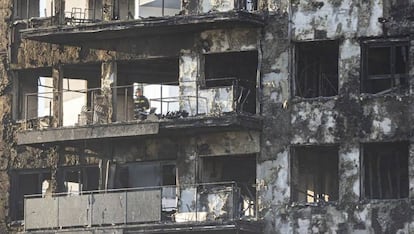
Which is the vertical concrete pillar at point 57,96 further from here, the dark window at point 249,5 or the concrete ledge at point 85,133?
the dark window at point 249,5

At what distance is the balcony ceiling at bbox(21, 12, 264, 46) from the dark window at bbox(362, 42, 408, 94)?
3.26 m

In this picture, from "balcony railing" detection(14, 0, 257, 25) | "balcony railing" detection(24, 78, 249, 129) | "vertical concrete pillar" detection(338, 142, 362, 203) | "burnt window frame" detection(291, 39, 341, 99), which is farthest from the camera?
"balcony railing" detection(14, 0, 257, 25)

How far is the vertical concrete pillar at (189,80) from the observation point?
45531mm

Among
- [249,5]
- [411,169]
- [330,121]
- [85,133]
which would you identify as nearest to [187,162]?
[85,133]

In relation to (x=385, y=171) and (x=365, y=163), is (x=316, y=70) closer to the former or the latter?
(x=365, y=163)

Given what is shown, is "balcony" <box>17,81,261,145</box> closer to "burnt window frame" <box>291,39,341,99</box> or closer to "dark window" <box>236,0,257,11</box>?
"burnt window frame" <box>291,39,341,99</box>

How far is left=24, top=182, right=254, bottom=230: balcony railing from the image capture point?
146 ft

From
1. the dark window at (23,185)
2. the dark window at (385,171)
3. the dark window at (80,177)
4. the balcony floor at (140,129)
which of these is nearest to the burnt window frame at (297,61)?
the balcony floor at (140,129)

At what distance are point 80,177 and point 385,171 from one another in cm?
956

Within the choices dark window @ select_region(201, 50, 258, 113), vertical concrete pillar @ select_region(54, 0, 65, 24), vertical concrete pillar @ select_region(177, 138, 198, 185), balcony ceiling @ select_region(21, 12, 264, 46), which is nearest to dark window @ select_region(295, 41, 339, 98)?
dark window @ select_region(201, 50, 258, 113)

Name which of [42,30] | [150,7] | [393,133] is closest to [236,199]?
[393,133]

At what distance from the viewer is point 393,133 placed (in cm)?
4325

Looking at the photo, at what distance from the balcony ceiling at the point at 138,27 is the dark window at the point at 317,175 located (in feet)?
13.5

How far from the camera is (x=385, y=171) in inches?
1746
